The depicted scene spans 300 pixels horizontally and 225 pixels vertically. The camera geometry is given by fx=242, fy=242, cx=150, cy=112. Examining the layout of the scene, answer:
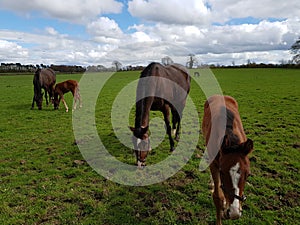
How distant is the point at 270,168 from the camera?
5.48 meters

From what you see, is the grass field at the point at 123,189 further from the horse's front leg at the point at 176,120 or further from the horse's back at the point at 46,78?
the horse's back at the point at 46,78

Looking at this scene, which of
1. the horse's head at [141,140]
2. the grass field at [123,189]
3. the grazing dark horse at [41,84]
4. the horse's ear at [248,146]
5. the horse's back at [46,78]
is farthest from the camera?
the horse's back at [46,78]

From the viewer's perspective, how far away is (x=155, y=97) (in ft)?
20.9

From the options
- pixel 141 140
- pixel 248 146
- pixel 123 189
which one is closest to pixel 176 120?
pixel 141 140

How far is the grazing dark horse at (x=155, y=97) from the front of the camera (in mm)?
5207

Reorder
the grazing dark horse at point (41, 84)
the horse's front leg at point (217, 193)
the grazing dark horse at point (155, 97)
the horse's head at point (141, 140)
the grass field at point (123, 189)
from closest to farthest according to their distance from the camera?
1. the horse's front leg at point (217, 193)
2. the grass field at point (123, 189)
3. the horse's head at point (141, 140)
4. the grazing dark horse at point (155, 97)
5. the grazing dark horse at point (41, 84)

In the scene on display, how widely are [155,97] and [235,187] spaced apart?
392cm

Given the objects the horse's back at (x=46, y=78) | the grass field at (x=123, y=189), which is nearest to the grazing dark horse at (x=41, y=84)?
the horse's back at (x=46, y=78)

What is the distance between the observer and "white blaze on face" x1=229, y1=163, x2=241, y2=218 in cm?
273

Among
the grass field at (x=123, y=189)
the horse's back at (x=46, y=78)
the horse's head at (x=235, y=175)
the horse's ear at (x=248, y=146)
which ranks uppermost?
the horse's back at (x=46, y=78)

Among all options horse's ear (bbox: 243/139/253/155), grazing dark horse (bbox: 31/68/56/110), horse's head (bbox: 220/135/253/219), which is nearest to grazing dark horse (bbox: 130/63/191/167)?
horse's head (bbox: 220/135/253/219)

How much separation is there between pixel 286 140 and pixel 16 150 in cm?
811

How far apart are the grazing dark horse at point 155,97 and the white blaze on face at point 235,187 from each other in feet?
8.45

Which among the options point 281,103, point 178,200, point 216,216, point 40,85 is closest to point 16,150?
point 178,200
